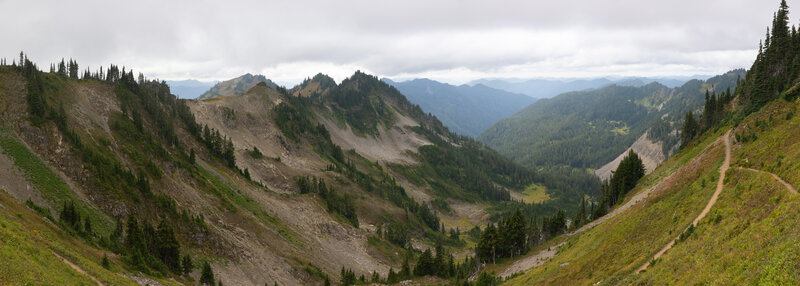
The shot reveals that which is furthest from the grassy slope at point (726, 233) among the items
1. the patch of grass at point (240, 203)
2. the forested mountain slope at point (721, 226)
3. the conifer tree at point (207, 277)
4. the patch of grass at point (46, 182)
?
the patch of grass at point (46, 182)

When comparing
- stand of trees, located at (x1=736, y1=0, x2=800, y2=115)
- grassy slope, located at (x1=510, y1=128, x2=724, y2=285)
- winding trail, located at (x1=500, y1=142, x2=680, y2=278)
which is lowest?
winding trail, located at (x1=500, y1=142, x2=680, y2=278)

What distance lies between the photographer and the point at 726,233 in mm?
28344

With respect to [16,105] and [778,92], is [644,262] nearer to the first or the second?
[778,92]

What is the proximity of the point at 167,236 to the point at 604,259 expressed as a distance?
2485 inches

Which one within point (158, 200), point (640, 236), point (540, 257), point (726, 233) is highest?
point (726, 233)

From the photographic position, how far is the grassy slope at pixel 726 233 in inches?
885

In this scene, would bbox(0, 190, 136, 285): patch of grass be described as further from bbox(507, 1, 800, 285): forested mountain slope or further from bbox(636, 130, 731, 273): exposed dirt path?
bbox(636, 130, 731, 273): exposed dirt path

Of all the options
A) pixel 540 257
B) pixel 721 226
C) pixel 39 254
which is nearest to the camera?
pixel 721 226

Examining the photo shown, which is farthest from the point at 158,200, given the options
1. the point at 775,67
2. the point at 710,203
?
the point at 775,67

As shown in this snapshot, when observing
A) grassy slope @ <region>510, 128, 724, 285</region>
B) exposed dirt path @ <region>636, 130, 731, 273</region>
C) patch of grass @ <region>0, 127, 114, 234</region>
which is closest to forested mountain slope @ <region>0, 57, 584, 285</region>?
patch of grass @ <region>0, 127, 114, 234</region>

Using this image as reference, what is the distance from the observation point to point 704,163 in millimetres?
55281

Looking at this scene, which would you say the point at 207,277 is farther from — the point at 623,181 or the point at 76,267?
the point at 623,181

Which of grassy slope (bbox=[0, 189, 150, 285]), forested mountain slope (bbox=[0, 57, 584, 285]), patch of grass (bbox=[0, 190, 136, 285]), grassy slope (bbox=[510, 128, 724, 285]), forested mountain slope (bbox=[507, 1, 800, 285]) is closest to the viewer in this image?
forested mountain slope (bbox=[507, 1, 800, 285])

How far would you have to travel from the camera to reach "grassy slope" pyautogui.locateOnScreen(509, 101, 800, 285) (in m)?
22.5
